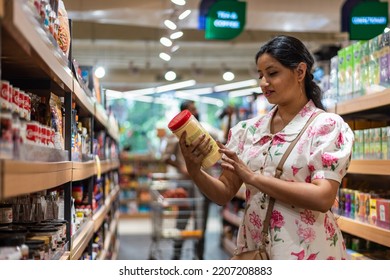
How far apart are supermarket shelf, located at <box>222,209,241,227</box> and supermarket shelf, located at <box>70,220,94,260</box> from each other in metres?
4.62

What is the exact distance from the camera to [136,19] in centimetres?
1023

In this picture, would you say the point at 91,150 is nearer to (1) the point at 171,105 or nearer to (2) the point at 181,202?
(2) the point at 181,202

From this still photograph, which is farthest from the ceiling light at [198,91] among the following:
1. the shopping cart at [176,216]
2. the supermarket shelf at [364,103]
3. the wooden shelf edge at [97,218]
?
the supermarket shelf at [364,103]

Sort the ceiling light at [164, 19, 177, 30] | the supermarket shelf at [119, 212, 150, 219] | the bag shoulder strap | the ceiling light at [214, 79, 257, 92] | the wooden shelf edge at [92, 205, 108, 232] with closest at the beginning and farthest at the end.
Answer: the bag shoulder strap → the wooden shelf edge at [92, 205, 108, 232] → the ceiling light at [164, 19, 177, 30] → the supermarket shelf at [119, 212, 150, 219] → the ceiling light at [214, 79, 257, 92]

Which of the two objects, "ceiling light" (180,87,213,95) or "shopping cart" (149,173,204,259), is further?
"ceiling light" (180,87,213,95)

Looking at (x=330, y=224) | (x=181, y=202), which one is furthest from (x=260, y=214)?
(x=181, y=202)

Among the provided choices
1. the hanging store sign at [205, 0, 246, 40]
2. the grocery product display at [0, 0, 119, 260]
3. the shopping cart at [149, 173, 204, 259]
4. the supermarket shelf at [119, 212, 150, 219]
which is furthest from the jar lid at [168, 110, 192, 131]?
the supermarket shelf at [119, 212, 150, 219]

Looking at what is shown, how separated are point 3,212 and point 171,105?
17719 millimetres

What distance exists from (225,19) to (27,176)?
6374mm

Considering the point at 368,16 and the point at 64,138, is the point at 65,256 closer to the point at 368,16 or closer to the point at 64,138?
the point at 64,138

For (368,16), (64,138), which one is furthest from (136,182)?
(64,138)

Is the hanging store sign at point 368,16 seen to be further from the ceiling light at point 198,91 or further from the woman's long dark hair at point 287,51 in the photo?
the ceiling light at point 198,91

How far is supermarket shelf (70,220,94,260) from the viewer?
296 centimetres

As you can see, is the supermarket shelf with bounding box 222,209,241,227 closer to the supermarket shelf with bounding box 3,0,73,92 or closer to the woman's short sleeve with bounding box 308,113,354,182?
the woman's short sleeve with bounding box 308,113,354,182
